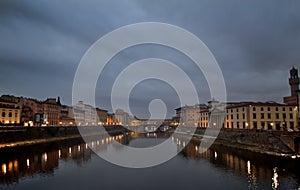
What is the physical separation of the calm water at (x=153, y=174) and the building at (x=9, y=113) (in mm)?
37061

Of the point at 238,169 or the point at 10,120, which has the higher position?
the point at 10,120

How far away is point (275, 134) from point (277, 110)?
2638cm

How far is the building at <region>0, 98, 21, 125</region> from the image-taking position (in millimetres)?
78312

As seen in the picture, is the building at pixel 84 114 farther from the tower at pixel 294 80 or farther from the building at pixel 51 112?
the tower at pixel 294 80

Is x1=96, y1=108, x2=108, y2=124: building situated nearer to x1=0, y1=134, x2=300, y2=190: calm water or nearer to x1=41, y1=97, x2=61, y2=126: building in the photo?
x1=41, y1=97, x2=61, y2=126: building

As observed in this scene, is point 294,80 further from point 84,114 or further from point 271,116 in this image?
point 84,114

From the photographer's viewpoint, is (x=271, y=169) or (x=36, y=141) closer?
(x=271, y=169)

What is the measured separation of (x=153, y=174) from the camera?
36.8 metres

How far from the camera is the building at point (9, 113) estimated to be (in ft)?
257

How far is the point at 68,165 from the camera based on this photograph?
4178 cm

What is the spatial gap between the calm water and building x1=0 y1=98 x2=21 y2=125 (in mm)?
37061

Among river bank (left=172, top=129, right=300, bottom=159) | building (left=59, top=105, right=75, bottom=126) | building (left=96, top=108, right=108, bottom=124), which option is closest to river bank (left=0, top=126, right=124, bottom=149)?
building (left=59, top=105, right=75, bottom=126)

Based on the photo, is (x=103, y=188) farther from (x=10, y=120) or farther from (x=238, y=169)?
(x=10, y=120)

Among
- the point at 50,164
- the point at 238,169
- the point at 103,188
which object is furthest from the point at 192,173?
the point at 50,164
